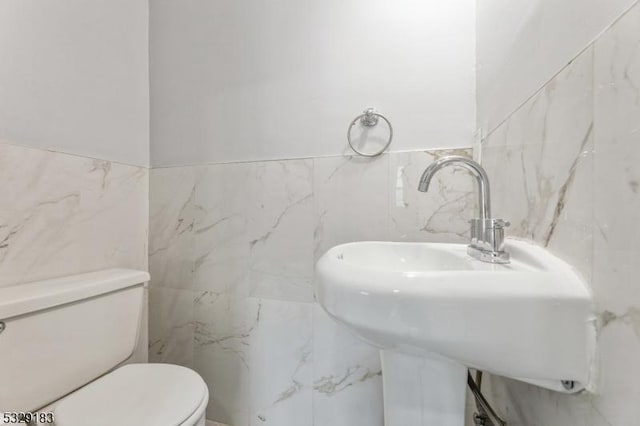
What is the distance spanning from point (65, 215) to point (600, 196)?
1427mm

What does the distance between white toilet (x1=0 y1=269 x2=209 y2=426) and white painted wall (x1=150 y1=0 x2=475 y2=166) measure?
67cm

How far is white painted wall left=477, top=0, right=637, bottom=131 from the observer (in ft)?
1.27

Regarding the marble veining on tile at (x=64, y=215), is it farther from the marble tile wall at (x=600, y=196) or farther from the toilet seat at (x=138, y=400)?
the marble tile wall at (x=600, y=196)

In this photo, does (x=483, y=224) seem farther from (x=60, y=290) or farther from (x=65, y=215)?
(x=65, y=215)

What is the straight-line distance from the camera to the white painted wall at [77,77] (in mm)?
880

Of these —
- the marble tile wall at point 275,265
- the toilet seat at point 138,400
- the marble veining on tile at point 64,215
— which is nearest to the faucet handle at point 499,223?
the marble tile wall at point 275,265

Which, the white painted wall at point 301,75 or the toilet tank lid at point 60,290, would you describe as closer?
the toilet tank lid at point 60,290

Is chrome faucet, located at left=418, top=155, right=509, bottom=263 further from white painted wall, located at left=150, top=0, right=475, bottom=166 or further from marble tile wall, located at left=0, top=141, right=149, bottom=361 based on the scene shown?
marble tile wall, located at left=0, top=141, right=149, bottom=361

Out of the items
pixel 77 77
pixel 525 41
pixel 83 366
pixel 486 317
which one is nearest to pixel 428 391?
pixel 486 317

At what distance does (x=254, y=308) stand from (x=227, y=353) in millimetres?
246

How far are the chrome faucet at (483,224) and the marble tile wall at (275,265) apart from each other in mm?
351

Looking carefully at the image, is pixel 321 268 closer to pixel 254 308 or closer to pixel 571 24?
pixel 571 24

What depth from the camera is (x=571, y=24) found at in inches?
16.6

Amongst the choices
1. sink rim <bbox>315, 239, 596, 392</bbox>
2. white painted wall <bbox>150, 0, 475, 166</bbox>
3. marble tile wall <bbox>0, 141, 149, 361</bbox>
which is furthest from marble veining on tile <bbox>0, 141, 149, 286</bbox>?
sink rim <bbox>315, 239, 596, 392</bbox>
